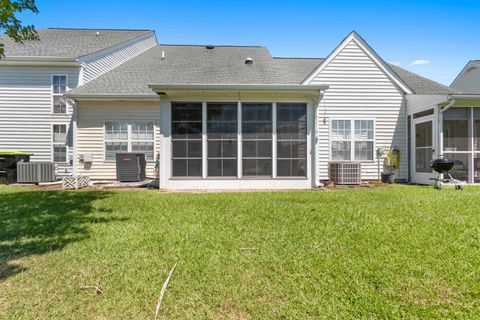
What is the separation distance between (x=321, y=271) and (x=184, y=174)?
6418 mm

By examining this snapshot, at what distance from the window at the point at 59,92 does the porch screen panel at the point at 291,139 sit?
10322 millimetres

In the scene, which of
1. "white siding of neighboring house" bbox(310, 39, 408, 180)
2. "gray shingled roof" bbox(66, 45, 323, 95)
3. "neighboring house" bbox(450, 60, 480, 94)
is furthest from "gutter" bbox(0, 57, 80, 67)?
"neighboring house" bbox(450, 60, 480, 94)

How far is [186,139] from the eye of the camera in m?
8.66

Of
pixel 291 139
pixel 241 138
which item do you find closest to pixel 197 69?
pixel 241 138

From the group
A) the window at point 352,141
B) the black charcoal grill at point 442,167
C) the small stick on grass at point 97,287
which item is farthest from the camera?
the window at point 352,141

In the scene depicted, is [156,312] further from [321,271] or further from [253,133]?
[253,133]

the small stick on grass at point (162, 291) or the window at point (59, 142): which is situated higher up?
the window at point (59, 142)

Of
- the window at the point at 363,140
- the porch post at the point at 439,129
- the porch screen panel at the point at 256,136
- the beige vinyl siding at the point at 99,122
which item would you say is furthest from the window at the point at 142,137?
the porch post at the point at 439,129

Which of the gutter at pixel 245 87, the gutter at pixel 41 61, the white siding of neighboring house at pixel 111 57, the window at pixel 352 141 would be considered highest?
the white siding of neighboring house at pixel 111 57

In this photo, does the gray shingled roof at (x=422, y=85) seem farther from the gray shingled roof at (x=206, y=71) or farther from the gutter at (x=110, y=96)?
the gutter at (x=110, y=96)

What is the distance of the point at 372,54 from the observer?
10.8m

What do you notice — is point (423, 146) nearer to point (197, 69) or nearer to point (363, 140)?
point (363, 140)

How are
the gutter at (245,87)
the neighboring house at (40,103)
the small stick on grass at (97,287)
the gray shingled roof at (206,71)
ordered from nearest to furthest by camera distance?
the small stick on grass at (97,287) < the gutter at (245,87) < the gray shingled roof at (206,71) < the neighboring house at (40,103)

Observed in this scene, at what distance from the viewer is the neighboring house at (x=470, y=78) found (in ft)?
59.6
